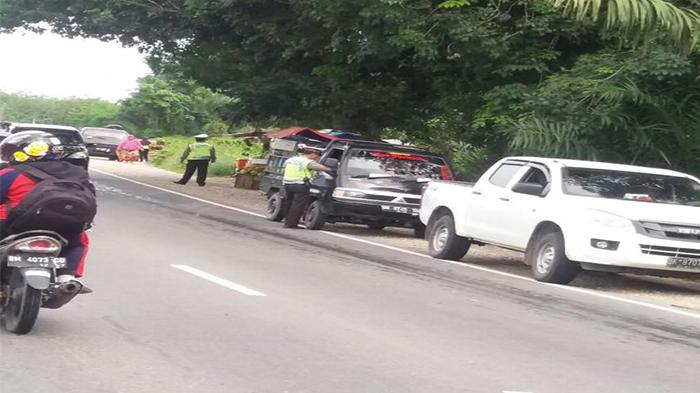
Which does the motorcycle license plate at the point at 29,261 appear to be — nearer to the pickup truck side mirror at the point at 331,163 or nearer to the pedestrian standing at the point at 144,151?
the pickup truck side mirror at the point at 331,163

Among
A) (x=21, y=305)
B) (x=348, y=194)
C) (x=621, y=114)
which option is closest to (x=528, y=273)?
(x=621, y=114)

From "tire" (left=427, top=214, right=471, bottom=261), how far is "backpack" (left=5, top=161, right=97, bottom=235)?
814cm

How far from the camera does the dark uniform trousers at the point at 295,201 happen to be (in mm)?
18547

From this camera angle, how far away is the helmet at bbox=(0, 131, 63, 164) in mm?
7703

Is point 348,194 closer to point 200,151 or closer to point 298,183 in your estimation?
point 298,183

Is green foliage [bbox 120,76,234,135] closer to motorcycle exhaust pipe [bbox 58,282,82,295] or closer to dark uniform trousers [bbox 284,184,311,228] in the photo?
dark uniform trousers [bbox 284,184,311,228]

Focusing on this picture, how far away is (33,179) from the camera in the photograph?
7.65 metres

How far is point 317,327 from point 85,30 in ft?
75.0

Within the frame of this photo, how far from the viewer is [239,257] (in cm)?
1361

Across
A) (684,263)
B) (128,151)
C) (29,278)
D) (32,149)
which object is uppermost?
(32,149)

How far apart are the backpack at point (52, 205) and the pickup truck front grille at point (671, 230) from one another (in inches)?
276

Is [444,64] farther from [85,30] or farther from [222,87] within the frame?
[85,30]

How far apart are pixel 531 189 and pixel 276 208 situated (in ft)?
26.1

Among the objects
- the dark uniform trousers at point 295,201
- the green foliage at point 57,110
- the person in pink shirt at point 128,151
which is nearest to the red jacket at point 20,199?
the dark uniform trousers at point 295,201
